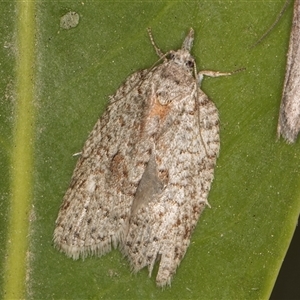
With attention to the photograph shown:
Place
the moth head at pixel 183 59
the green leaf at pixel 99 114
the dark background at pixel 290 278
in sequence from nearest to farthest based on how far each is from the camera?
the green leaf at pixel 99 114 < the moth head at pixel 183 59 < the dark background at pixel 290 278

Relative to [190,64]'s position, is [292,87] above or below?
below

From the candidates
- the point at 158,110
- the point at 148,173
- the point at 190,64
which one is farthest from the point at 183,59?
the point at 148,173

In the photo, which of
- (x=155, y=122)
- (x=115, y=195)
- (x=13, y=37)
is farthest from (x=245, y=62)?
(x=13, y=37)

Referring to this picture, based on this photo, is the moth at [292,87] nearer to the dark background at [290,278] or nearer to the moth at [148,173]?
the moth at [148,173]

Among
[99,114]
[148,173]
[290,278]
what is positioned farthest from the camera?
[290,278]

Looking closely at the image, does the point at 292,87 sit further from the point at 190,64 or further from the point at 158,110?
the point at 158,110

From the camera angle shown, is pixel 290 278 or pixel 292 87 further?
pixel 290 278

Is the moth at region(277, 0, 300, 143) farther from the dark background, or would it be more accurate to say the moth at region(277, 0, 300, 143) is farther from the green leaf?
the dark background

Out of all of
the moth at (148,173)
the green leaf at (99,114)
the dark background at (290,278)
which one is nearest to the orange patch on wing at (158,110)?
the moth at (148,173)
